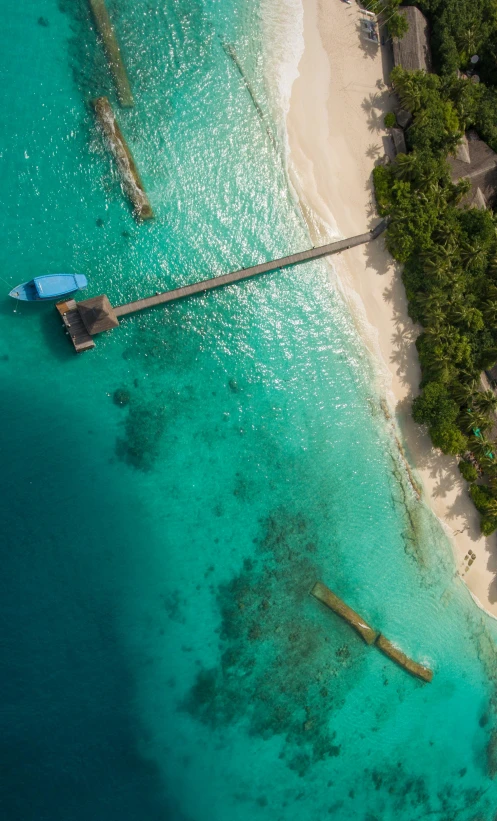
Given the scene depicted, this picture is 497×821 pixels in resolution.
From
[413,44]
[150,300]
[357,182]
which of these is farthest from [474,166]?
[150,300]

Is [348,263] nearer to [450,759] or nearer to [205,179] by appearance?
[205,179]

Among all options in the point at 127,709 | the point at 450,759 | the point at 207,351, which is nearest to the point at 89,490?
the point at 207,351

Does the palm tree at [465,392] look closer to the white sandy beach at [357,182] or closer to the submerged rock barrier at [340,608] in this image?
the white sandy beach at [357,182]

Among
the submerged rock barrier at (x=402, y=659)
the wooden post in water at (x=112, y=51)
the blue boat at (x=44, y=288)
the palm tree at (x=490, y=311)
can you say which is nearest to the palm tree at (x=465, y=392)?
the palm tree at (x=490, y=311)

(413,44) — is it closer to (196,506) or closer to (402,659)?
(196,506)

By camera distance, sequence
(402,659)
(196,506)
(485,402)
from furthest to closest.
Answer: (402,659)
(485,402)
(196,506)
